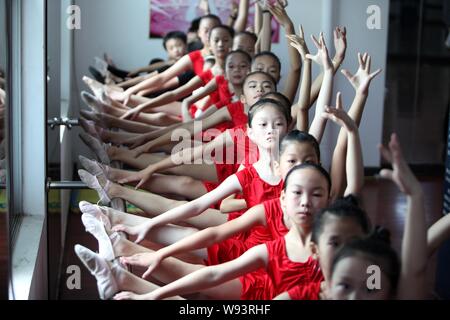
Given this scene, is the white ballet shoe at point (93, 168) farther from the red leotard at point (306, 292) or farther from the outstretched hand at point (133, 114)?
the red leotard at point (306, 292)

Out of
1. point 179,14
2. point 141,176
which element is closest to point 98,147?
point 141,176

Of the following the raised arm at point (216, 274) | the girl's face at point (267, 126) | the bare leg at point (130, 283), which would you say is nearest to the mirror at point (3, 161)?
the bare leg at point (130, 283)

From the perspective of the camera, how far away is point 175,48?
14.6 ft

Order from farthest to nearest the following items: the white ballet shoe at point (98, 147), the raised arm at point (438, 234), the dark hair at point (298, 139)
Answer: the white ballet shoe at point (98, 147) < the dark hair at point (298, 139) < the raised arm at point (438, 234)

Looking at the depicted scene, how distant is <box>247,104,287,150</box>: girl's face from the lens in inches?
82.1

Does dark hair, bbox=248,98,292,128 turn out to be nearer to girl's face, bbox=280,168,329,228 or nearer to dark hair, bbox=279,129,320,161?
dark hair, bbox=279,129,320,161

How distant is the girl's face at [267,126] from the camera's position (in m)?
2.09

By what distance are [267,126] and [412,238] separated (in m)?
0.82

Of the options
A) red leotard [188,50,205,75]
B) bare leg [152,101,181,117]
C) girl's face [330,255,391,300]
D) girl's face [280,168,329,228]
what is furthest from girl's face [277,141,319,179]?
red leotard [188,50,205,75]

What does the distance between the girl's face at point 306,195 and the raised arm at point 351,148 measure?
0.10 meters

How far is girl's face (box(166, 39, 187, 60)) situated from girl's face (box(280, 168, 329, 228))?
290 cm
